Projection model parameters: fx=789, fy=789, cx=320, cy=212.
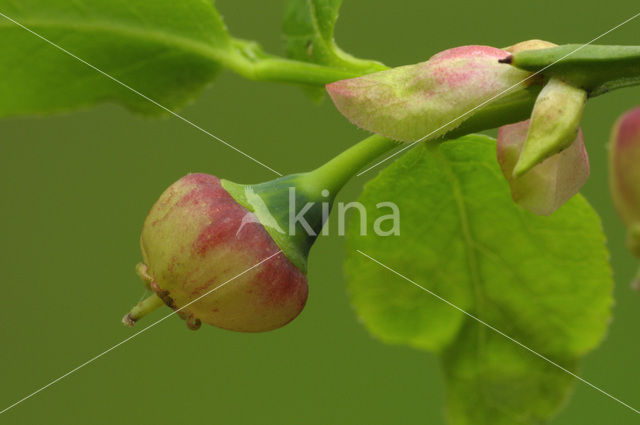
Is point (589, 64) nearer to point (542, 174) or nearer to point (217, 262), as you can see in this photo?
point (542, 174)

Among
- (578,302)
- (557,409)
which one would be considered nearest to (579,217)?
(578,302)

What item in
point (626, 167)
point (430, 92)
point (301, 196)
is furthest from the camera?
point (301, 196)

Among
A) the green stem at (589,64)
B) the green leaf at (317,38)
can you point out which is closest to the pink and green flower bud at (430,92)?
the green stem at (589,64)

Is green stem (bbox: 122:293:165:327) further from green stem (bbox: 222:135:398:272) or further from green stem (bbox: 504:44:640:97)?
green stem (bbox: 504:44:640:97)

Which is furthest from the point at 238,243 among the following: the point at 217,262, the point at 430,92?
the point at 430,92

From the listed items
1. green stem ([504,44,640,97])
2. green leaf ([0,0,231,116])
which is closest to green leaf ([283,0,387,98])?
green leaf ([0,0,231,116])

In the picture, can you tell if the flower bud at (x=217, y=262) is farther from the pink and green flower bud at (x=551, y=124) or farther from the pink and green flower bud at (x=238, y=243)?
the pink and green flower bud at (x=551, y=124)
